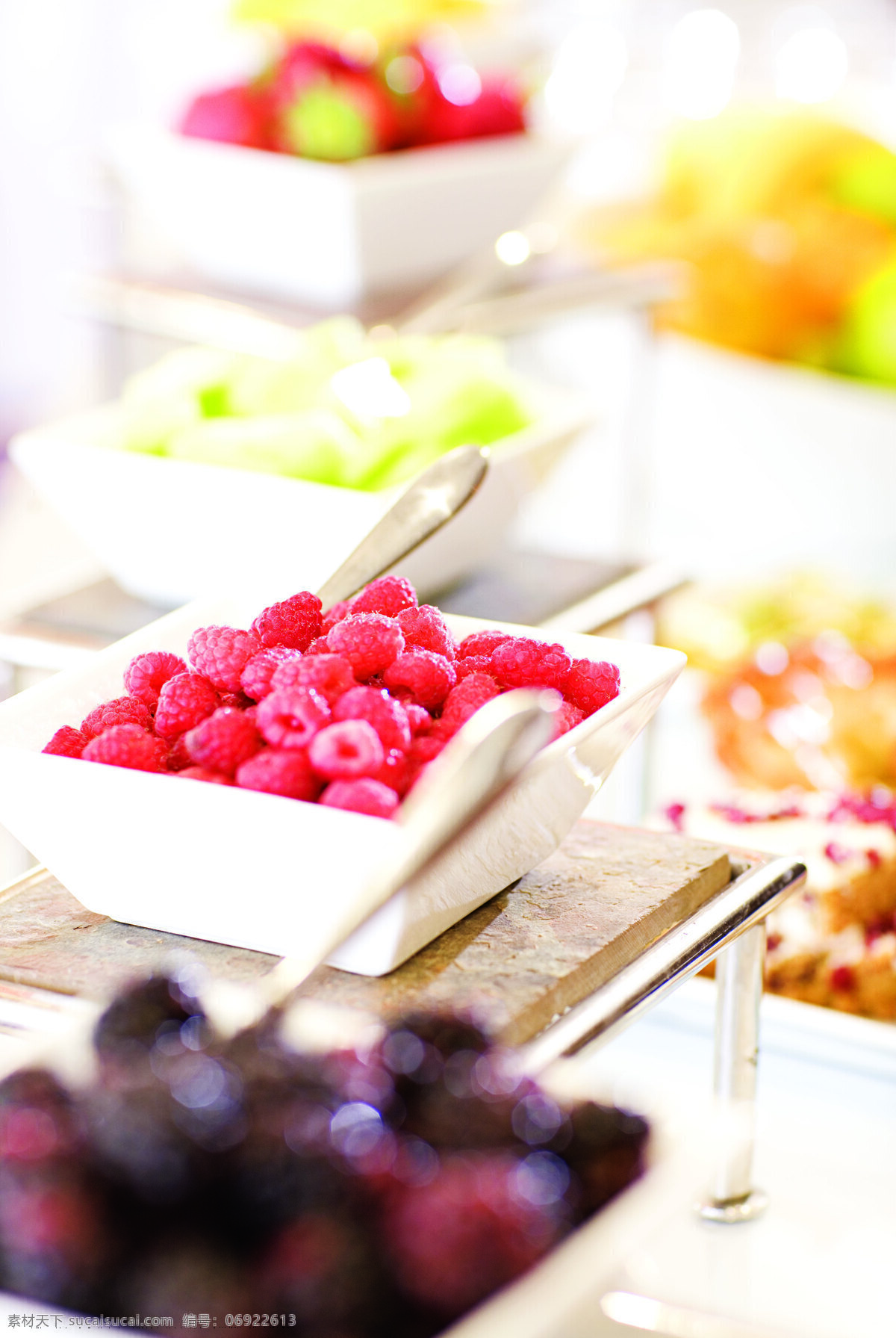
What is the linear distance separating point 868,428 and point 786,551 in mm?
148

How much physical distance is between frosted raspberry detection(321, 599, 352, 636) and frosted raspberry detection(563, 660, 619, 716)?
0.08 metres

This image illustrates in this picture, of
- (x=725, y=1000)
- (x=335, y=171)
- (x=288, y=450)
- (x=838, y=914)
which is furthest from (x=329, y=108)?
(x=725, y=1000)

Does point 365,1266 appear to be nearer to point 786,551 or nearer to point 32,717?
point 32,717

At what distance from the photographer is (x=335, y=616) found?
1.95 feet

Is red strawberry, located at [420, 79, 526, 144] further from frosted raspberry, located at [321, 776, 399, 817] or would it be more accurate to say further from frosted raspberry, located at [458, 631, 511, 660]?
frosted raspberry, located at [321, 776, 399, 817]

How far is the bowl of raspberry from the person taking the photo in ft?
1.63

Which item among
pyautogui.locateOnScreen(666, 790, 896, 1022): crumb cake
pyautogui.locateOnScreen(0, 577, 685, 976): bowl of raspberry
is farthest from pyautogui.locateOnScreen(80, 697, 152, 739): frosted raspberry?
pyautogui.locateOnScreen(666, 790, 896, 1022): crumb cake

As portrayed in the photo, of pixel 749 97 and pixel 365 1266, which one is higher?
pixel 749 97

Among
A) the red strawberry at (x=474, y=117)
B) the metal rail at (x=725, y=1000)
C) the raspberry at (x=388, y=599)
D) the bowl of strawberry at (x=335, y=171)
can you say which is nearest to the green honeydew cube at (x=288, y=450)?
the raspberry at (x=388, y=599)

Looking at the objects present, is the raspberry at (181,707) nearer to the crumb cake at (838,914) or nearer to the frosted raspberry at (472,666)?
the frosted raspberry at (472,666)

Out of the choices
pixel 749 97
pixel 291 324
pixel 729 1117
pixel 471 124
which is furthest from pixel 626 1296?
pixel 749 97

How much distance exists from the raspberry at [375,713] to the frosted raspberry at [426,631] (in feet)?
0.21

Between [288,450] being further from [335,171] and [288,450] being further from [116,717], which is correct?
[335,171]

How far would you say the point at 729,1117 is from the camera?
387 millimetres
